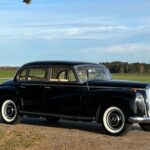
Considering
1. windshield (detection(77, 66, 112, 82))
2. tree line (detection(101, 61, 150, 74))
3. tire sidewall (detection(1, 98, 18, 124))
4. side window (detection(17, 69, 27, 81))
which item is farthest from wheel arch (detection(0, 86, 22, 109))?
tree line (detection(101, 61, 150, 74))

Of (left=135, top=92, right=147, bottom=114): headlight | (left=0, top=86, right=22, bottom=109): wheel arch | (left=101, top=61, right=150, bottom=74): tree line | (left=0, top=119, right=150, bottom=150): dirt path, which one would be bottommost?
(left=0, top=119, right=150, bottom=150): dirt path

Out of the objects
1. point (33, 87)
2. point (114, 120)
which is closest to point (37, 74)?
point (33, 87)

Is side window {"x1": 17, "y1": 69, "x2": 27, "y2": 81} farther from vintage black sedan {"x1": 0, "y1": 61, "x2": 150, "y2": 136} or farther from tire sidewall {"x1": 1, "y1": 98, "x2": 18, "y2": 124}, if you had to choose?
tire sidewall {"x1": 1, "y1": 98, "x2": 18, "y2": 124}

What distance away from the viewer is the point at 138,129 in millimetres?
13250

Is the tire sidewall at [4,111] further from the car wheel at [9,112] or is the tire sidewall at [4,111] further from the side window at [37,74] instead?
the side window at [37,74]

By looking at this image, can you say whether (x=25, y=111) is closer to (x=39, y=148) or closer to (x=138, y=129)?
(x=138, y=129)

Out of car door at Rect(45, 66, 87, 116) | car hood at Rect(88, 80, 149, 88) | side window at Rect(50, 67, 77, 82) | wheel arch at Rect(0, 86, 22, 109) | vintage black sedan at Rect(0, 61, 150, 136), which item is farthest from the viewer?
wheel arch at Rect(0, 86, 22, 109)

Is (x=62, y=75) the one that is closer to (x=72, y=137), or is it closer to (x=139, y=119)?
(x=72, y=137)

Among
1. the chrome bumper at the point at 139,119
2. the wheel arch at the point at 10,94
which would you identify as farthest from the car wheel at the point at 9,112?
the chrome bumper at the point at 139,119

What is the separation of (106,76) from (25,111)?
7.46 feet

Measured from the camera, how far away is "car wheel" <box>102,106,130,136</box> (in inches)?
472

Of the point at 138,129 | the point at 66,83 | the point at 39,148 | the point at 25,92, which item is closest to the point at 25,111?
the point at 25,92

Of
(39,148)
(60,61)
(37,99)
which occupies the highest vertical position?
(60,61)

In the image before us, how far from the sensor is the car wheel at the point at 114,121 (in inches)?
472
